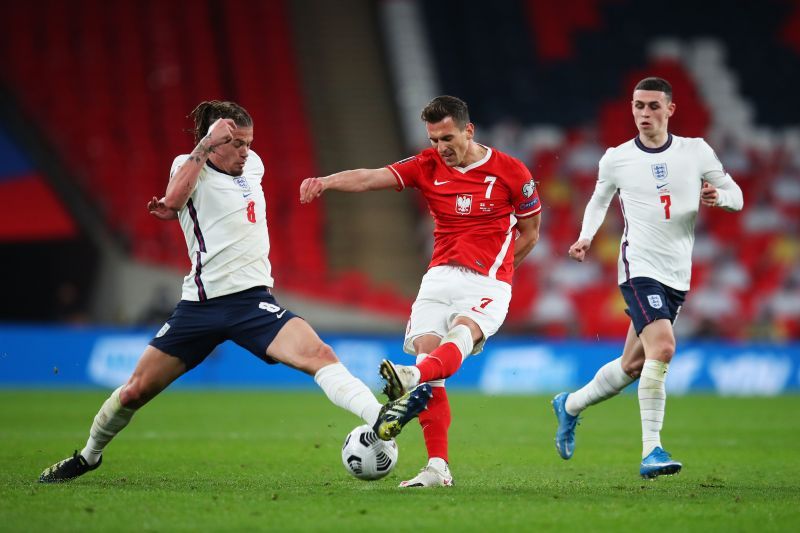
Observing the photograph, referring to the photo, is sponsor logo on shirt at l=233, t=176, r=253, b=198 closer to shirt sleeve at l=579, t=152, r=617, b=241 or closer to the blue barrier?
shirt sleeve at l=579, t=152, r=617, b=241

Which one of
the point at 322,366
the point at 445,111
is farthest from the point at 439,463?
the point at 445,111

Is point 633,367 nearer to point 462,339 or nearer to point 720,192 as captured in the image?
point 720,192

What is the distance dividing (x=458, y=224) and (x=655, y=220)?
56.8 inches

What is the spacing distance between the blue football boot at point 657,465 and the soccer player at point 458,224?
4.14 feet

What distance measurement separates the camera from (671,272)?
25.8 ft

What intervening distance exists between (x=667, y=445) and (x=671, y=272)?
3302 millimetres

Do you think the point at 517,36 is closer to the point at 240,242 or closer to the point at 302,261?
the point at 302,261

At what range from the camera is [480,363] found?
1930cm

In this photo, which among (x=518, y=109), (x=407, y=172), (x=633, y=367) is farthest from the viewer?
(x=518, y=109)

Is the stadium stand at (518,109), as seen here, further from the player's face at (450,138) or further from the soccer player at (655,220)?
the player's face at (450,138)

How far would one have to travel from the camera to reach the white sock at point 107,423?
6965 millimetres

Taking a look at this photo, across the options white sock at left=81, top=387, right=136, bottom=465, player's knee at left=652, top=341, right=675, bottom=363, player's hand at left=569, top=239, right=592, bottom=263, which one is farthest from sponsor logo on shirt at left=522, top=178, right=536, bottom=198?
white sock at left=81, top=387, right=136, bottom=465

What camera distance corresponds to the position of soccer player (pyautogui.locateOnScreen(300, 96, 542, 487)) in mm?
7160

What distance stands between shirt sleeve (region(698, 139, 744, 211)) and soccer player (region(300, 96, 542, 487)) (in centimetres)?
123
